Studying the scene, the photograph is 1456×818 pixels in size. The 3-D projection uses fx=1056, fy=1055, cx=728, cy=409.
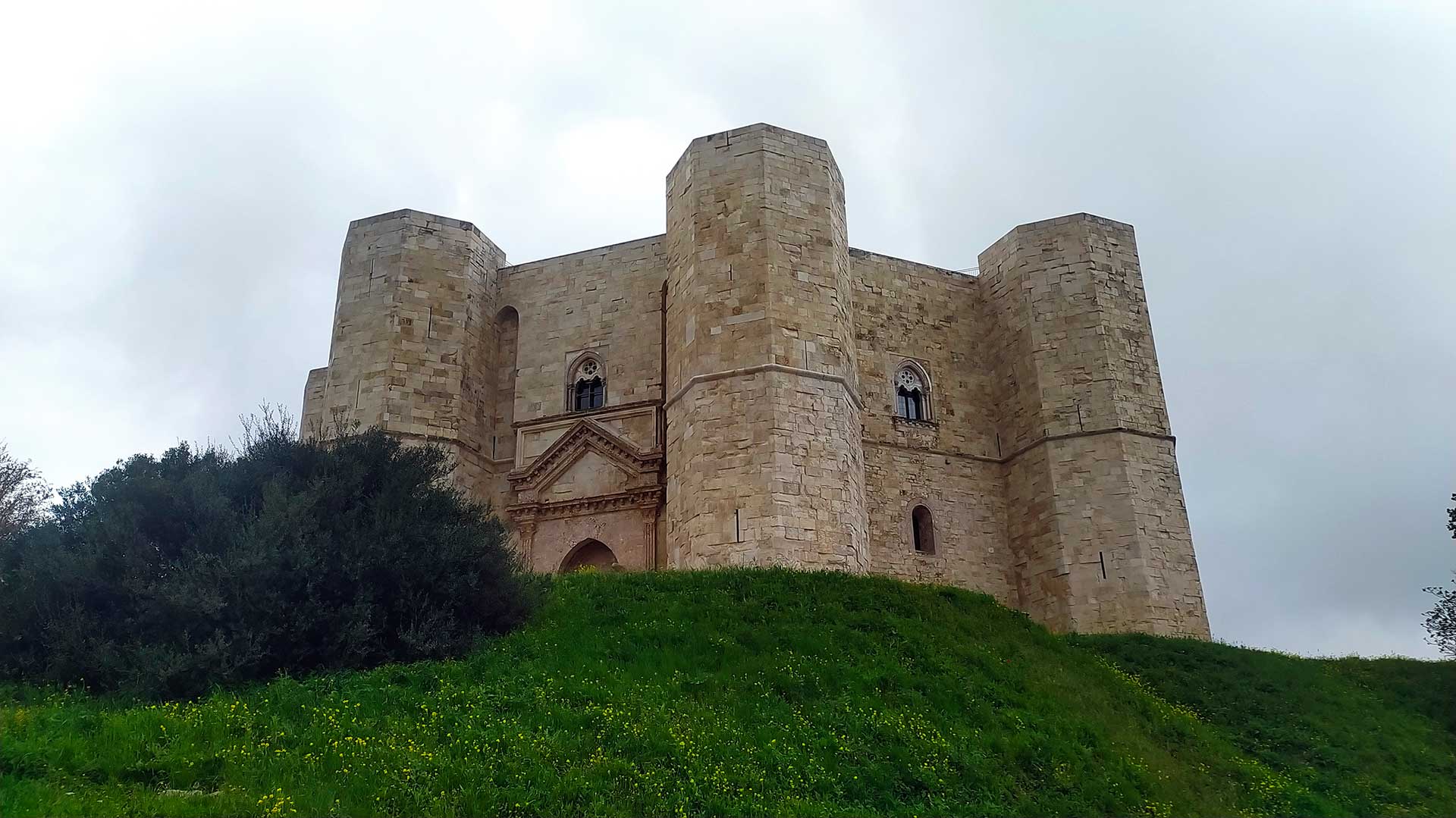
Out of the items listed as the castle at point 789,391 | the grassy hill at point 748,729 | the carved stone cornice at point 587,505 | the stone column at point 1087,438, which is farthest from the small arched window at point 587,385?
the stone column at point 1087,438

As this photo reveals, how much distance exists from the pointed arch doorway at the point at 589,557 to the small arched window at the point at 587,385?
2779mm

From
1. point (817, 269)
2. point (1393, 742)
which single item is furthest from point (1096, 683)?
point (817, 269)

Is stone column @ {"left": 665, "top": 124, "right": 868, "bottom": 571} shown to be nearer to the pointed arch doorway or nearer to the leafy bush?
the pointed arch doorway

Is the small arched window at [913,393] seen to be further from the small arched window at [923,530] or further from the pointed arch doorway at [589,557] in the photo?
the pointed arch doorway at [589,557]

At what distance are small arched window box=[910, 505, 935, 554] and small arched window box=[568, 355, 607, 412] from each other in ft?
21.4

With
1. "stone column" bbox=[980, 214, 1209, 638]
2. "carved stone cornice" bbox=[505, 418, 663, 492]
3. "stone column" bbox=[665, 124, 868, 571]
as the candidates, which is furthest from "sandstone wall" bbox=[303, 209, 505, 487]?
"stone column" bbox=[980, 214, 1209, 638]

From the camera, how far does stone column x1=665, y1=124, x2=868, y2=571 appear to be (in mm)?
16000

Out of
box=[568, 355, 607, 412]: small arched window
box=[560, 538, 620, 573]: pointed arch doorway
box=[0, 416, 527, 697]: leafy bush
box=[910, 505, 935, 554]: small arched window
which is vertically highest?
box=[568, 355, 607, 412]: small arched window

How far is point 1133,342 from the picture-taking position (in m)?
21.0

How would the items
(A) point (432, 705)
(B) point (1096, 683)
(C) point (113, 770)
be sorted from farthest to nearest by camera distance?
(B) point (1096, 683) → (A) point (432, 705) → (C) point (113, 770)

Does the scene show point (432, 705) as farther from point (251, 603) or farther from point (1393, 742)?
point (1393, 742)

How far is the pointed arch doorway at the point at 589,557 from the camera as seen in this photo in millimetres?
19156

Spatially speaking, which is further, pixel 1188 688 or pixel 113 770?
pixel 1188 688

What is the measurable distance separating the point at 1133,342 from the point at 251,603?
55.6 feet
